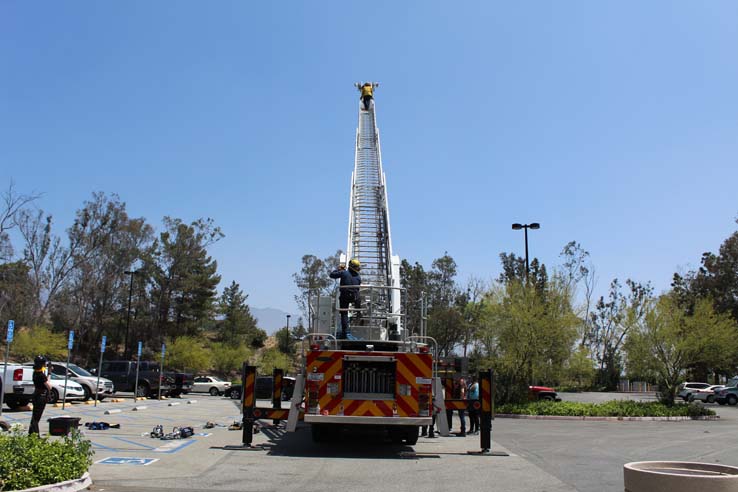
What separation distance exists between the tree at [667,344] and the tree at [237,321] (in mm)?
53331

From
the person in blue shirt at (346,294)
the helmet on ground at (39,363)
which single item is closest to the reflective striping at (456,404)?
the person in blue shirt at (346,294)

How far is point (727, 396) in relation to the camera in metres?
40.2

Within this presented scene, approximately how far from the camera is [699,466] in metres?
6.25

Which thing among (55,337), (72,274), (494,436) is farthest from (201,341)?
(494,436)

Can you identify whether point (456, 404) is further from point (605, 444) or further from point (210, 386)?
point (210, 386)

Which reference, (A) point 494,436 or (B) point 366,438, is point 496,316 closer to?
(A) point 494,436

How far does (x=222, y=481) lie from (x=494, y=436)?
9479 mm

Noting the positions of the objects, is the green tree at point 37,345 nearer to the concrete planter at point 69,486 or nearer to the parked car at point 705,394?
the concrete planter at point 69,486

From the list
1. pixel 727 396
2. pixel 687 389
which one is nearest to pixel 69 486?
pixel 727 396

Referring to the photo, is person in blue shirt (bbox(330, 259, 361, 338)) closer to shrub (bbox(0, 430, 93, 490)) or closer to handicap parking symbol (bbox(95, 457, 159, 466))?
handicap parking symbol (bbox(95, 457, 159, 466))

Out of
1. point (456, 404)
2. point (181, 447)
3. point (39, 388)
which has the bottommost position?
point (181, 447)

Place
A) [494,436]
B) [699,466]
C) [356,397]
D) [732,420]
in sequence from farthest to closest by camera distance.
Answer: [732,420], [494,436], [356,397], [699,466]

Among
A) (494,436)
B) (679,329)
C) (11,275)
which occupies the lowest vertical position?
(494,436)

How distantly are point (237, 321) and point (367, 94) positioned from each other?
56.9m
